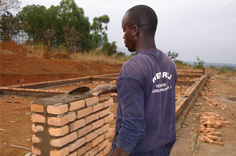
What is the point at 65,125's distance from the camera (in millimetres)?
2373

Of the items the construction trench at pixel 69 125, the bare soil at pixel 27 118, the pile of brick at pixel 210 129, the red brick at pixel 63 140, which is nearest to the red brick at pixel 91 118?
the construction trench at pixel 69 125

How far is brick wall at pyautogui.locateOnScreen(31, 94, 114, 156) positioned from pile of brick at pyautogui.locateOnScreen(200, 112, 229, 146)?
7.92ft

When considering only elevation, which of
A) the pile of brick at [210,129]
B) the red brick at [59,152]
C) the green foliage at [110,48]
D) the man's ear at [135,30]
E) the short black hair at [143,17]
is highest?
the green foliage at [110,48]

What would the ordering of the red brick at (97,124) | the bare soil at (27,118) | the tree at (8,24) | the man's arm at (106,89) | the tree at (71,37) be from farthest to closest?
1. the tree at (71,37)
2. the tree at (8,24)
3. the bare soil at (27,118)
4. the red brick at (97,124)
5. the man's arm at (106,89)

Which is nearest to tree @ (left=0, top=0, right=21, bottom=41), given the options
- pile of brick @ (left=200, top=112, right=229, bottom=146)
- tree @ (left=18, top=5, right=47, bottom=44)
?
tree @ (left=18, top=5, right=47, bottom=44)

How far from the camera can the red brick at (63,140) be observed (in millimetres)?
2311

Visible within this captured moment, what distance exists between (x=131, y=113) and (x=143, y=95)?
0.42 ft

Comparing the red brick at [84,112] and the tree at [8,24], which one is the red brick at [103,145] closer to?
the red brick at [84,112]

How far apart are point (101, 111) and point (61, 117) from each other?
0.85 meters

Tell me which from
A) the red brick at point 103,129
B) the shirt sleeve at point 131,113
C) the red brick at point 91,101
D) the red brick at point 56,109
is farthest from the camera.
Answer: the red brick at point 103,129

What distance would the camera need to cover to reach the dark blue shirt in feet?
4.22

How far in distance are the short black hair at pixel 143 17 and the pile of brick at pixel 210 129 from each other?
339 centimetres

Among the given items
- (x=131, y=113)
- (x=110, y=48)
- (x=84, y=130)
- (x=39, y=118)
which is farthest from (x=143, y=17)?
(x=110, y=48)

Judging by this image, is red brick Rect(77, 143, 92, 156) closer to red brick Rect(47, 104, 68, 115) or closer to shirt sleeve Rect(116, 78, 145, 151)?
red brick Rect(47, 104, 68, 115)
